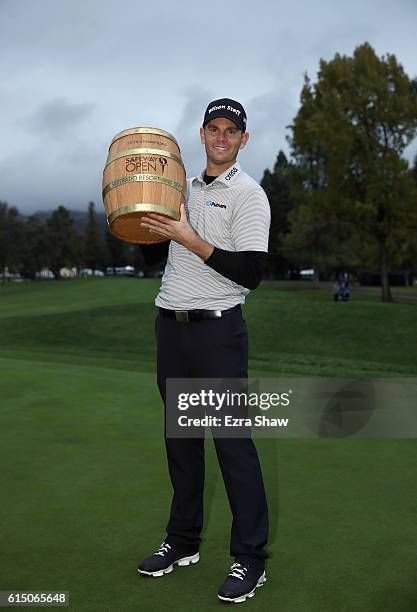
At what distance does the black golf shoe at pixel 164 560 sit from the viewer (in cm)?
350

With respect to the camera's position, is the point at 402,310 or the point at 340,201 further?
the point at 340,201

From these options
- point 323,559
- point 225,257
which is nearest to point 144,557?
Result: point 323,559

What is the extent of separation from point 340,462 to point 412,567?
6.33 feet

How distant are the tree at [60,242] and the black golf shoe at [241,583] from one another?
99496mm

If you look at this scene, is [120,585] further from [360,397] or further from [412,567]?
[360,397]

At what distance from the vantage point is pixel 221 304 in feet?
12.0

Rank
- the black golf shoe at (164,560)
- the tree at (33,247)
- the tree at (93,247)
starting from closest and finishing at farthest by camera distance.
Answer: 1. the black golf shoe at (164,560)
2. the tree at (33,247)
3. the tree at (93,247)

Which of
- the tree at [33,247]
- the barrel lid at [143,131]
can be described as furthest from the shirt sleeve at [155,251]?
the tree at [33,247]

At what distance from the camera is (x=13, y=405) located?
762 centimetres

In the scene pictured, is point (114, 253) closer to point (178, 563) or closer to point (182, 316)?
point (182, 316)

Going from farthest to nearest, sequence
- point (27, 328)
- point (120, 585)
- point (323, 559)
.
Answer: point (27, 328), point (323, 559), point (120, 585)

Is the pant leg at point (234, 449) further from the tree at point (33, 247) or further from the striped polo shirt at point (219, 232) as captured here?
the tree at point (33, 247)

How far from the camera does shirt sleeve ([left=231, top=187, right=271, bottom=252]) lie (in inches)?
139

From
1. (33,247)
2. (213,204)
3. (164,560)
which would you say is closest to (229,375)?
(213,204)
